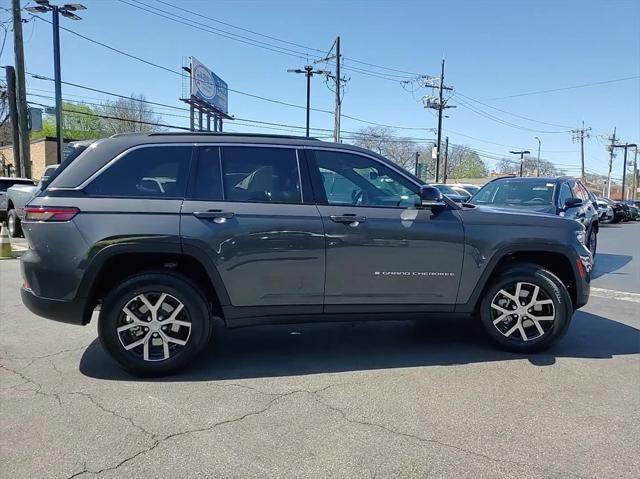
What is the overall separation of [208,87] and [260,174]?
3476 centimetres

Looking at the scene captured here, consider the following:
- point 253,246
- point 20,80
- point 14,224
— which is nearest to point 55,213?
point 253,246

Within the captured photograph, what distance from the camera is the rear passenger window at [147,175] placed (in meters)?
3.86

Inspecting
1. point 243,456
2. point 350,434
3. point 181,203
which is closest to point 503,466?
point 350,434

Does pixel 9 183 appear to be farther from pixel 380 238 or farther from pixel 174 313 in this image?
pixel 380 238

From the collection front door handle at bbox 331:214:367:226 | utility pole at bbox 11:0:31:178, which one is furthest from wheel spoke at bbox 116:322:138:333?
utility pole at bbox 11:0:31:178

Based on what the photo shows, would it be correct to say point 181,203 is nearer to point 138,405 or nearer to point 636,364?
point 138,405

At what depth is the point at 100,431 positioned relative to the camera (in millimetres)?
3080

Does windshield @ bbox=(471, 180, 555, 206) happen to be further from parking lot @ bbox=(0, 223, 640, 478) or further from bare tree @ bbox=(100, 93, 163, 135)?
bare tree @ bbox=(100, 93, 163, 135)

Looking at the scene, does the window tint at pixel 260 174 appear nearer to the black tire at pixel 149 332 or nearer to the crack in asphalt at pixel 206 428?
the black tire at pixel 149 332

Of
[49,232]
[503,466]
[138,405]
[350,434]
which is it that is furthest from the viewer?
[49,232]

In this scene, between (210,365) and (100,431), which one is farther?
(210,365)

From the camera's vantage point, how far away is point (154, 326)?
12.8 feet

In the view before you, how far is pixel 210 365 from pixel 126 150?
1.93 meters

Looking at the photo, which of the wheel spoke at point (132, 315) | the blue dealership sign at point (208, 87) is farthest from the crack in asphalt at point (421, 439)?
the blue dealership sign at point (208, 87)
